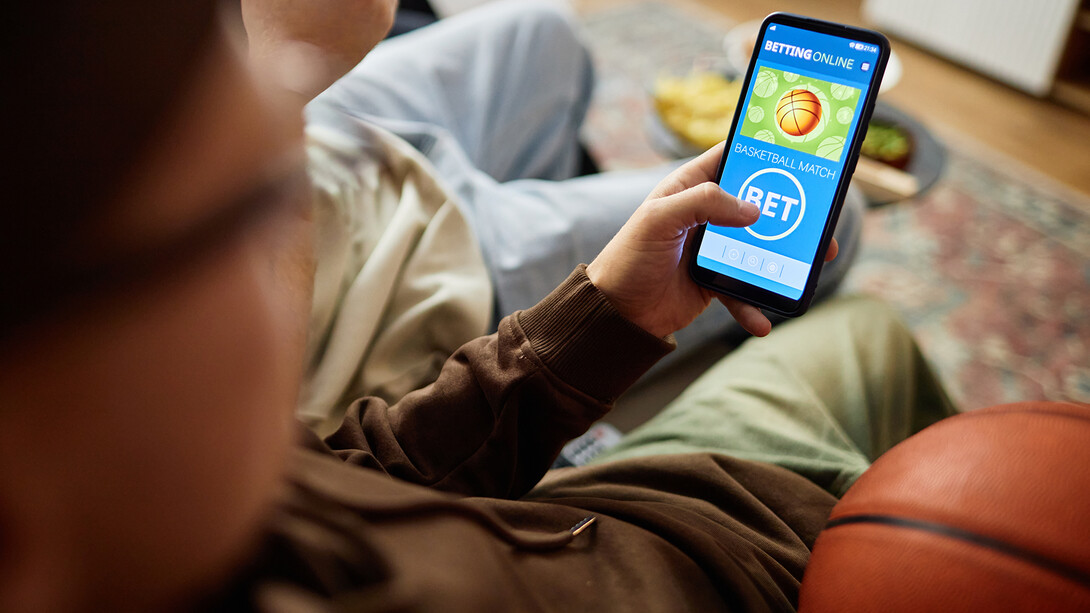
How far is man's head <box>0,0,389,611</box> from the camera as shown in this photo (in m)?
0.21

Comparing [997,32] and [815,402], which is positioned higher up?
[997,32]

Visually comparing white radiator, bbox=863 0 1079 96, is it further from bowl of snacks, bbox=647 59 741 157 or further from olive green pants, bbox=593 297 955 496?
olive green pants, bbox=593 297 955 496

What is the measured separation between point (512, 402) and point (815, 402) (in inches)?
15.4

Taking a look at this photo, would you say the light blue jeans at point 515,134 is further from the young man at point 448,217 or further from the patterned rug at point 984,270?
the patterned rug at point 984,270

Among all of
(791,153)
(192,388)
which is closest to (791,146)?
(791,153)

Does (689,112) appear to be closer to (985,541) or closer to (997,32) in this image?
(985,541)

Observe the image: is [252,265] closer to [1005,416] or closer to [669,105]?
[1005,416]

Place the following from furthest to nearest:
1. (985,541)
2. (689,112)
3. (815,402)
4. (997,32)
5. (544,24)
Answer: (997,32), (689,112), (544,24), (815,402), (985,541)

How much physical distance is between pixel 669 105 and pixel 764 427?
1.01 meters

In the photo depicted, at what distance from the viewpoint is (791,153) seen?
0.64 metres

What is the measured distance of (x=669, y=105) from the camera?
163 cm

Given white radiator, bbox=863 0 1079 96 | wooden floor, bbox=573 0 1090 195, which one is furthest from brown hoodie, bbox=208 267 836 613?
white radiator, bbox=863 0 1079 96

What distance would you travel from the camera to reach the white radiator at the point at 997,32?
2482 millimetres

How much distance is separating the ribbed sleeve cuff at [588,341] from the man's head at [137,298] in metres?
0.36
